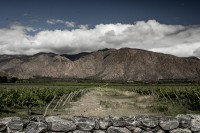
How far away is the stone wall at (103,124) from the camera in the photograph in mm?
9934

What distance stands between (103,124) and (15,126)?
2730 millimetres

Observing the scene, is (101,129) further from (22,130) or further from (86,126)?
(22,130)

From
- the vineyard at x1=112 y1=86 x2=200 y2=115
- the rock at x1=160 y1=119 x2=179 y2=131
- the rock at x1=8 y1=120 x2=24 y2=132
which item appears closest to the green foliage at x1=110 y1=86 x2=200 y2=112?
the vineyard at x1=112 y1=86 x2=200 y2=115

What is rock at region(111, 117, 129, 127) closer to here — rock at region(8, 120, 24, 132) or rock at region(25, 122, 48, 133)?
rock at region(25, 122, 48, 133)

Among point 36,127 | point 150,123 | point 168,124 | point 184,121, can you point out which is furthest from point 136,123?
point 36,127

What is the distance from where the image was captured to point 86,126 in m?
10.1

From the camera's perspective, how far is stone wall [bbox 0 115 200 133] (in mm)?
9934

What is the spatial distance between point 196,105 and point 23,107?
757 inches

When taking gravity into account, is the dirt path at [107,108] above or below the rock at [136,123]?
below

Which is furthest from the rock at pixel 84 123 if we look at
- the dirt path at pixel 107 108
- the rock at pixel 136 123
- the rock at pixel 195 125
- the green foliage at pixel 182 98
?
A: the green foliage at pixel 182 98

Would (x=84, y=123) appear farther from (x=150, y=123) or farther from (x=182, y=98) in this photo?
(x=182, y=98)

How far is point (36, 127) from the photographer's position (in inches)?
392

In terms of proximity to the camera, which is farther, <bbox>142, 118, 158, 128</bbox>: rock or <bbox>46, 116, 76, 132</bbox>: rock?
<bbox>142, 118, 158, 128</bbox>: rock

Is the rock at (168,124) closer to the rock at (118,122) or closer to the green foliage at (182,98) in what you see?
the rock at (118,122)
